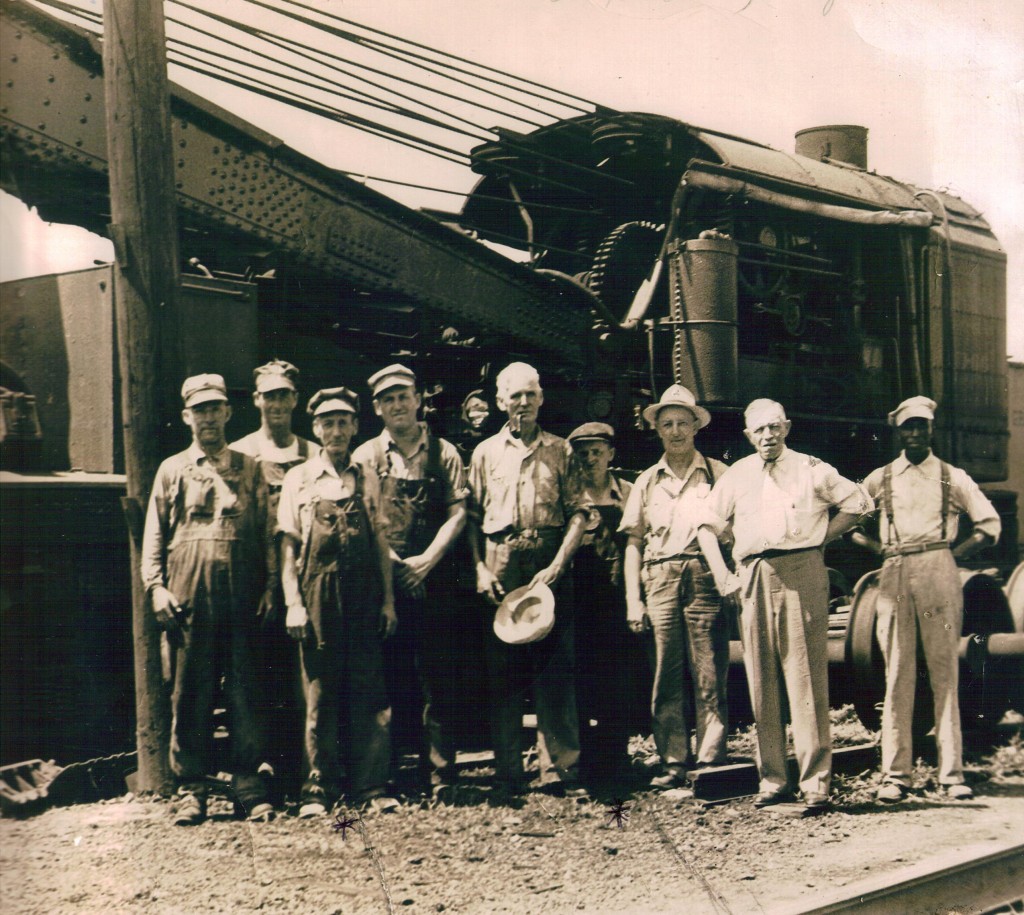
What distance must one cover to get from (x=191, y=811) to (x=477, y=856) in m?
1.18

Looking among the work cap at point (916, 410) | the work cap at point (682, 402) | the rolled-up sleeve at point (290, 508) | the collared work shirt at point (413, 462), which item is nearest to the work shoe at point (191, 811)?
the rolled-up sleeve at point (290, 508)

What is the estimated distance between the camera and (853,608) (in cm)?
659

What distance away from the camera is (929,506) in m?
5.91

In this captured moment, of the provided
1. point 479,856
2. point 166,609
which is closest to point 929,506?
point 479,856

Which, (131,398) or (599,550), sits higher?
(131,398)

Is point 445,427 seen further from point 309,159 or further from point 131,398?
point 131,398

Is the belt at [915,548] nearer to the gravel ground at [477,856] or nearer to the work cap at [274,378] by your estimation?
the gravel ground at [477,856]

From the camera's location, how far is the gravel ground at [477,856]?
13.9ft

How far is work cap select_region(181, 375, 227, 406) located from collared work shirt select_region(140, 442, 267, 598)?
0.21 metres

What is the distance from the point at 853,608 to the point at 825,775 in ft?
4.65

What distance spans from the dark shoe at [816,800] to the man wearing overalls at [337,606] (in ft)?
6.43

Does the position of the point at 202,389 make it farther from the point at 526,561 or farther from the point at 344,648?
the point at 526,561

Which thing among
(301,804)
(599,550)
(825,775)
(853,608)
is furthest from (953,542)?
(301,804)

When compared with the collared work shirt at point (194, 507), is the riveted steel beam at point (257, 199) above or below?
above
